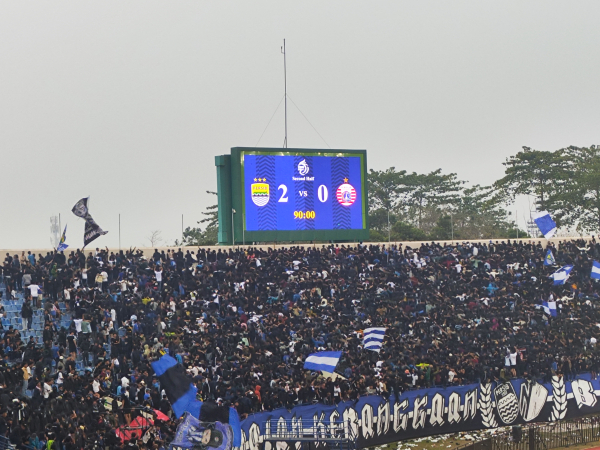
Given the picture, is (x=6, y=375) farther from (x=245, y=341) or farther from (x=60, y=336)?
(x=245, y=341)

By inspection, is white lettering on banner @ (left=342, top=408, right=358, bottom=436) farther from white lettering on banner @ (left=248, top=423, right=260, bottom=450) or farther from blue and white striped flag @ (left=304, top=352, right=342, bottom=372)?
white lettering on banner @ (left=248, top=423, right=260, bottom=450)

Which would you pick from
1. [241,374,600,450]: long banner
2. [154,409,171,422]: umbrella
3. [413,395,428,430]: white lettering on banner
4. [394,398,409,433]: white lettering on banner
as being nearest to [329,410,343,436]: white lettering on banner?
[241,374,600,450]: long banner

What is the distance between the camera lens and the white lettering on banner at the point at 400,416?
33.1m

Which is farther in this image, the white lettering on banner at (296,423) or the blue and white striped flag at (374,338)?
the blue and white striped flag at (374,338)

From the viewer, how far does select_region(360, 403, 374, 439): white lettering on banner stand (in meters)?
32.0

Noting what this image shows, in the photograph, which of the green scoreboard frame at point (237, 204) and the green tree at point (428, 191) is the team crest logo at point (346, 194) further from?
the green tree at point (428, 191)

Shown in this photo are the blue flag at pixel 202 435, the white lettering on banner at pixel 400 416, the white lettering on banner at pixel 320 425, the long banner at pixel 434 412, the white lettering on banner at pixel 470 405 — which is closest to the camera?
the blue flag at pixel 202 435

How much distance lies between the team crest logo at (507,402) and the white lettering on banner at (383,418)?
194 inches

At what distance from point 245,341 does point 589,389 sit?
46.0 ft

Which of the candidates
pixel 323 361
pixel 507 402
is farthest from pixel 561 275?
pixel 323 361

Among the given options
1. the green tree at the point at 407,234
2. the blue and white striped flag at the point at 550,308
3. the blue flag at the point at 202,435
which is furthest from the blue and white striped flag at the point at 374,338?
the green tree at the point at 407,234

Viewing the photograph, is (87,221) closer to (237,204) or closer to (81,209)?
(81,209)

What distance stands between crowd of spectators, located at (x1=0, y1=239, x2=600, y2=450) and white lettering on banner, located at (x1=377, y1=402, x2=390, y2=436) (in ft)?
1.65

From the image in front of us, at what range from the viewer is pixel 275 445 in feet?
94.7
